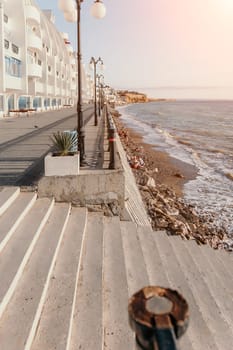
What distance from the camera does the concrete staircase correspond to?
3.00 m

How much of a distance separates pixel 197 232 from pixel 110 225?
4.10 metres

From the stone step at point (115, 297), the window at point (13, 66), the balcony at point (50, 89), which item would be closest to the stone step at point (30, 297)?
the stone step at point (115, 297)

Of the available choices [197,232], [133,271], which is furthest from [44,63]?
[133,271]

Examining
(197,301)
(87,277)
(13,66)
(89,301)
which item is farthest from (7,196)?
(13,66)

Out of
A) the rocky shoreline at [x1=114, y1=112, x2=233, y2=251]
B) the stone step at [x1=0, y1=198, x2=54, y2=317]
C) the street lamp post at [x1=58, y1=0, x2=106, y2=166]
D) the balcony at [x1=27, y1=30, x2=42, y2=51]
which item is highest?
the balcony at [x1=27, y1=30, x2=42, y2=51]

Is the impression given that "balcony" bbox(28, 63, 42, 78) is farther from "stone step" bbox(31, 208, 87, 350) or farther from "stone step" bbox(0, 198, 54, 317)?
"stone step" bbox(31, 208, 87, 350)

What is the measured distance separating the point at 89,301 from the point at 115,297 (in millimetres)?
358

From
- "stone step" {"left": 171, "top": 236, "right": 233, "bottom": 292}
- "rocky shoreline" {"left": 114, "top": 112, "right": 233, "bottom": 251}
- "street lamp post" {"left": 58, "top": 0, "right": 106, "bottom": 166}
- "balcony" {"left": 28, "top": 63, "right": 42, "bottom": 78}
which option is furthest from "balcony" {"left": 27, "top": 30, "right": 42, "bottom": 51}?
"stone step" {"left": 171, "top": 236, "right": 233, "bottom": 292}

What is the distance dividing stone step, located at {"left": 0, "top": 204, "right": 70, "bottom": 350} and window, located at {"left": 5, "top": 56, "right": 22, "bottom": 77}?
31.0 meters

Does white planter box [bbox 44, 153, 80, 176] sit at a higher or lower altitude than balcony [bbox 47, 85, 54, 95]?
lower

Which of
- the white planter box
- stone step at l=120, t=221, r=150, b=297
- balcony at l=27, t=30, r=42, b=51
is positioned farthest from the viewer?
balcony at l=27, t=30, r=42, b=51

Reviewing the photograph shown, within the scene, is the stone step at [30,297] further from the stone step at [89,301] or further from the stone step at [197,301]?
the stone step at [197,301]

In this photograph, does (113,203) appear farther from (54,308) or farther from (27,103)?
(27,103)

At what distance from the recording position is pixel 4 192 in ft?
19.1
